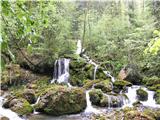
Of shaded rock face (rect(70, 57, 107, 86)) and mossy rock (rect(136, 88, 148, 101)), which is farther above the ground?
shaded rock face (rect(70, 57, 107, 86))

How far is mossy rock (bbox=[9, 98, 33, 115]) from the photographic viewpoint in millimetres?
11914

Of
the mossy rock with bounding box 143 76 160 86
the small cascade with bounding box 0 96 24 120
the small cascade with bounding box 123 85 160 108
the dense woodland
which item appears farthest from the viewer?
the dense woodland

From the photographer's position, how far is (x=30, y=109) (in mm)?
12180

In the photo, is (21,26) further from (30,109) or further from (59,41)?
(59,41)

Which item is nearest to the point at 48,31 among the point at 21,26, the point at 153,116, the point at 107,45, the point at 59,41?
the point at 59,41

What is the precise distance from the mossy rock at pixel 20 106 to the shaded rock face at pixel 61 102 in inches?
18.5

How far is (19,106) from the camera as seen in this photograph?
40.0 feet

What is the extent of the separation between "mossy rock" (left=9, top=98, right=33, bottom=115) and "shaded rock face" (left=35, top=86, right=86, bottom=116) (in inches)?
18.5

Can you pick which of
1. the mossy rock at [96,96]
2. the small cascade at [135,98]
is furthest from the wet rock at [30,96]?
the small cascade at [135,98]

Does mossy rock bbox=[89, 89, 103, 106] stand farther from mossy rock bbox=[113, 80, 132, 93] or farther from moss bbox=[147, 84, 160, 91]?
moss bbox=[147, 84, 160, 91]

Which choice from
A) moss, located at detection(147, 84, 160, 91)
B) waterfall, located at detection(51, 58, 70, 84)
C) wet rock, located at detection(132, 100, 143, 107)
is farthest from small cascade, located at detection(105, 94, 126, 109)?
waterfall, located at detection(51, 58, 70, 84)

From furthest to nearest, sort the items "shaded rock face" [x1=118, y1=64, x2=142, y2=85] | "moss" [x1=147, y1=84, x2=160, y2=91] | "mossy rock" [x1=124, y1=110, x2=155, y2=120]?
"shaded rock face" [x1=118, y1=64, x2=142, y2=85], "moss" [x1=147, y1=84, x2=160, y2=91], "mossy rock" [x1=124, y1=110, x2=155, y2=120]

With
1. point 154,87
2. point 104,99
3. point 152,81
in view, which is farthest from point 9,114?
point 152,81

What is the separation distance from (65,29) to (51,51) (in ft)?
7.53
